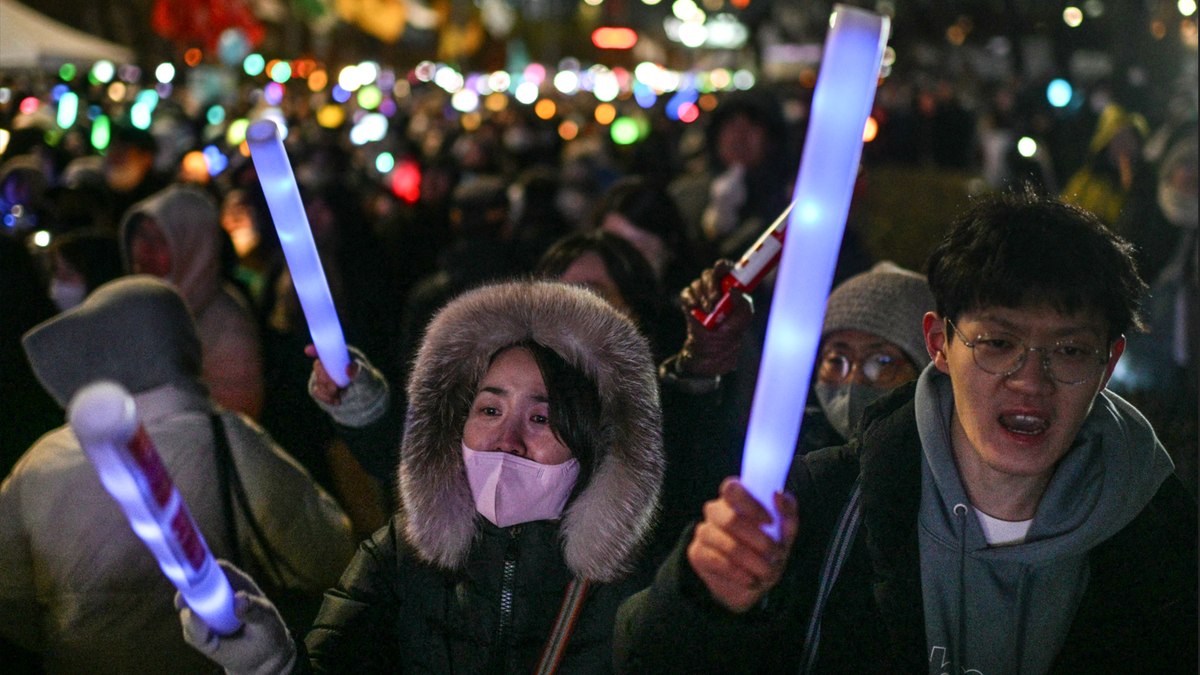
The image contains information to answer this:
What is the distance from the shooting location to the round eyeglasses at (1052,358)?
2414 millimetres

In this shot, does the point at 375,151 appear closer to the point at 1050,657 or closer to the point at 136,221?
the point at 136,221

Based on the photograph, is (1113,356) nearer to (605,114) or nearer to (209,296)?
(209,296)

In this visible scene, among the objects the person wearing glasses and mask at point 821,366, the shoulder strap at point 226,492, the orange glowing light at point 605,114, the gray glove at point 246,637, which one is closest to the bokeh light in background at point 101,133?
the shoulder strap at point 226,492

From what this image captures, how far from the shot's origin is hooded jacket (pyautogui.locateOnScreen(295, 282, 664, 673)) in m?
2.71

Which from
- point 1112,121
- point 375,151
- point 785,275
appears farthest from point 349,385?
point 375,151

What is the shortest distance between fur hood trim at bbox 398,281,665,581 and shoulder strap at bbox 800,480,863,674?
47cm

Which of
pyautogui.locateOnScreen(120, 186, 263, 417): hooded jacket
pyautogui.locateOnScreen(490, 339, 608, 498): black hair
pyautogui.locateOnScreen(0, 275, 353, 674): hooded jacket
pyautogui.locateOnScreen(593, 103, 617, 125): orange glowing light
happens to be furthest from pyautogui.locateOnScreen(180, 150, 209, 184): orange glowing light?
pyautogui.locateOnScreen(593, 103, 617, 125): orange glowing light

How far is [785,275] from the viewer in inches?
62.5

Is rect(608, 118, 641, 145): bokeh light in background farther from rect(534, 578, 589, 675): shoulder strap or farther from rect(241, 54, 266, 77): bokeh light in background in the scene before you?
rect(534, 578, 589, 675): shoulder strap

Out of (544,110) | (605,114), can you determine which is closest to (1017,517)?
(544,110)

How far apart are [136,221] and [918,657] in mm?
4462

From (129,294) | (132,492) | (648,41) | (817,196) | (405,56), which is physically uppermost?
(648,41)

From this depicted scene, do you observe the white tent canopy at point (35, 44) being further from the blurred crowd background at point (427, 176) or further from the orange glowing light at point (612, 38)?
the orange glowing light at point (612, 38)

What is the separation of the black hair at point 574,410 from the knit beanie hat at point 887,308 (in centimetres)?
108
